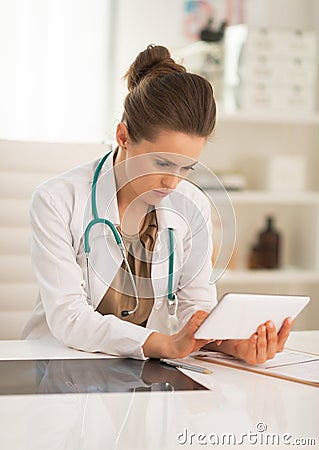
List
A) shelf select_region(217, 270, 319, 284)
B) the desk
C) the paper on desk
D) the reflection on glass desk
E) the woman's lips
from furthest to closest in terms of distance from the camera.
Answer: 1. shelf select_region(217, 270, 319, 284)
2. the woman's lips
3. the paper on desk
4. the reflection on glass desk
5. the desk

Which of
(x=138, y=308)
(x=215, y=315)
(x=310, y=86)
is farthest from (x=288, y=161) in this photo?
(x=215, y=315)

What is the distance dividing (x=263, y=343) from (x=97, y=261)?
407 mm

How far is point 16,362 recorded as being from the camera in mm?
1416

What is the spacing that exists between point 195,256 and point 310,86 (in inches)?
74.7

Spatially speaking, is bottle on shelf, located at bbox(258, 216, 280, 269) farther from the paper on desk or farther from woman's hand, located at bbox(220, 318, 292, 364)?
woman's hand, located at bbox(220, 318, 292, 364)

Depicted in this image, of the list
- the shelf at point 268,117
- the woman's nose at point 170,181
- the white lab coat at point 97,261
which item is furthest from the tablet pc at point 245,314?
the shelf at point 268,117

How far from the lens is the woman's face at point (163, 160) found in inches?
62.1

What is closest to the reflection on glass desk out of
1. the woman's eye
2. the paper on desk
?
the paper on desk

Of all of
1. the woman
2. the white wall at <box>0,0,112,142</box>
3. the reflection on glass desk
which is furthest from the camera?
the white wall at <box>0,0,112,142</box>

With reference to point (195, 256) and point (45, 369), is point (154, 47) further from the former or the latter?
point (45, 369)

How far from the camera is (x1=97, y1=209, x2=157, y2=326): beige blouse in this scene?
5.65 feet

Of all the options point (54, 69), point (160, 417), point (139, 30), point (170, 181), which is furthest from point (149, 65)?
point (139, 30)

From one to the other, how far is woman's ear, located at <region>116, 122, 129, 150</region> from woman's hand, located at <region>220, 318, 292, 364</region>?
48 centimetres

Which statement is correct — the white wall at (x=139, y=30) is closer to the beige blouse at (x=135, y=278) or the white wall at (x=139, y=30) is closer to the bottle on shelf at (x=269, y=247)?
the bottle on shelf at (x=269, y=247)
